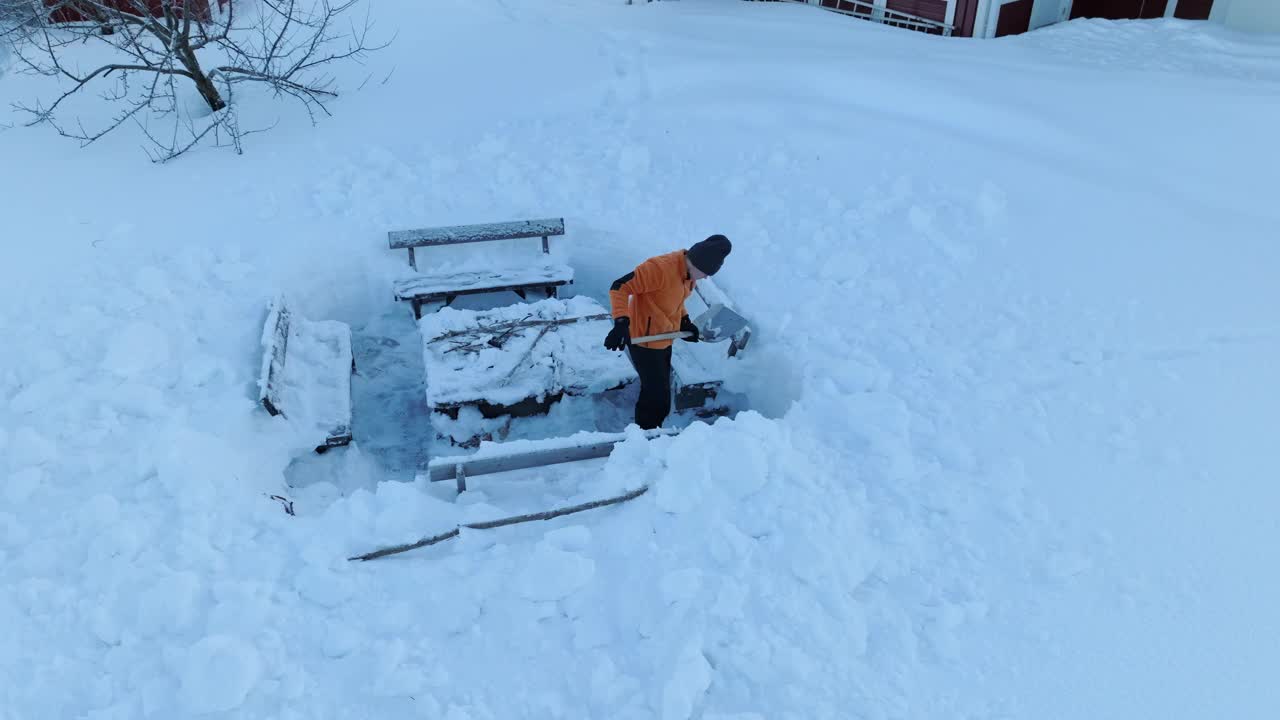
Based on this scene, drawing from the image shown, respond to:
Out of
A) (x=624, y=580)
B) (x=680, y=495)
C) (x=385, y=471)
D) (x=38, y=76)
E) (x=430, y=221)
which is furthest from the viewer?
(x=38, y=76)

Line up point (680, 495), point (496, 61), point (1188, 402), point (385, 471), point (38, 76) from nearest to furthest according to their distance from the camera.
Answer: point (680, 495) < point (1188, 402) < point (385, 471) < point (38, 76) < point (496, 61)

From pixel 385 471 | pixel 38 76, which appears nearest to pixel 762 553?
pixel 385 471

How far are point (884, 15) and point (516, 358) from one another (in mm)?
11271

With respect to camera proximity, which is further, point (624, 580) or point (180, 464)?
point (180, 464)

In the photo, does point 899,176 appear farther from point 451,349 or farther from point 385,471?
point 385,471

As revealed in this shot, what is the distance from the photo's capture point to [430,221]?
723cm

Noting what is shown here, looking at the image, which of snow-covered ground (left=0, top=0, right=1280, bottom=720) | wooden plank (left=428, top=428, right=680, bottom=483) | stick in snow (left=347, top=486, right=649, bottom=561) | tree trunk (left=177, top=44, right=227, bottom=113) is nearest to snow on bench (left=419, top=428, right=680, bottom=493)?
wooden plank (left=428, top=428, right=680, bottom=483)

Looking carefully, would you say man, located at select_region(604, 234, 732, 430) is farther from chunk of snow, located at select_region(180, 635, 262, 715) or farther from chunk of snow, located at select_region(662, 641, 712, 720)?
chunk of snow, located at select_region(180, 635, 262, 715)

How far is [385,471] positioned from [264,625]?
6.76ft

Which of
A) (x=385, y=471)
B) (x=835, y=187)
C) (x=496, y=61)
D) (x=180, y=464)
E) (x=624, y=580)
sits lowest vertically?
(x=385, y=471)

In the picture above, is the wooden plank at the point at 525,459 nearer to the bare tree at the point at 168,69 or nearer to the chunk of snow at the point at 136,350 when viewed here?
the chunk of snow at the point at 136,350

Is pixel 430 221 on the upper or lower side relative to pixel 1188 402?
upper

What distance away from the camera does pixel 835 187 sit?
734 centimetres

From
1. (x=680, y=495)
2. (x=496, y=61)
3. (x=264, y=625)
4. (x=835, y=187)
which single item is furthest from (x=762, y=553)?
(x=496, y=61)
